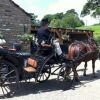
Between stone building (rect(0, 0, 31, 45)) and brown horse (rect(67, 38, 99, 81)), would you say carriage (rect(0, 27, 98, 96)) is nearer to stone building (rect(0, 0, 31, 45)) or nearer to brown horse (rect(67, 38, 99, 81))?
brown horse (rect(67, 38, 99, 81))

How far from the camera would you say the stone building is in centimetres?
1808

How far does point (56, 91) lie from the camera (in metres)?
10.9

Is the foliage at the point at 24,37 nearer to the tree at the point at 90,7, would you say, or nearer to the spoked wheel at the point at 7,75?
the spoked wheel at the point at 7,75

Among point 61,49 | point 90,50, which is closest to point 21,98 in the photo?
point 61,49

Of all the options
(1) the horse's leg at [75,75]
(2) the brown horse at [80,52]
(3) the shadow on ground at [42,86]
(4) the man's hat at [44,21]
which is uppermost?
(4) the man's hat at [44,21]

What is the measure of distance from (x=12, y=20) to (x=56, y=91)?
842 centimetres

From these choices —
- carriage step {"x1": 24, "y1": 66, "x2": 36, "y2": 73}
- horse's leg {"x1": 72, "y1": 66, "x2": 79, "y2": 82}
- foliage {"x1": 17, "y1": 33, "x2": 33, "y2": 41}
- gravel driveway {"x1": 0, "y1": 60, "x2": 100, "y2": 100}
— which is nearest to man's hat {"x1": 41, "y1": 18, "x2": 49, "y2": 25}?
carriage step {"x1": 24, "y1": 66, "x2": 36, "y2": 73}

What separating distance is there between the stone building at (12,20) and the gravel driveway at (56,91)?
20.2ft

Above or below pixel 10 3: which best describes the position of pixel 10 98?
below

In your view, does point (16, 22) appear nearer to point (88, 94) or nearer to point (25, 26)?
point (25, 26)

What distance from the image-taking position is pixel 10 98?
9914 millimetres

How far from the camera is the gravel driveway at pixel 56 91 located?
32.9 ft

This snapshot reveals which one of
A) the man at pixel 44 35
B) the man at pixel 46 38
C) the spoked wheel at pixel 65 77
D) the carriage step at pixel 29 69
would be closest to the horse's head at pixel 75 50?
the spoked wheel at pixel 65 77

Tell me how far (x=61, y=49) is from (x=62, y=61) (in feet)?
2.22
